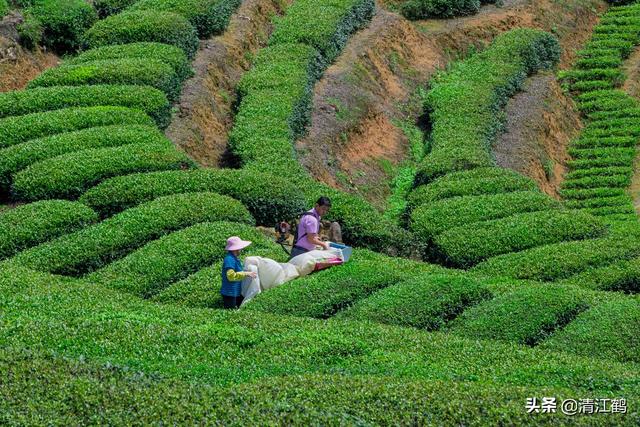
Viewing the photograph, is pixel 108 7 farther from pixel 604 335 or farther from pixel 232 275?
pixel 604 335

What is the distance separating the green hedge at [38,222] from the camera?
69.3 ft

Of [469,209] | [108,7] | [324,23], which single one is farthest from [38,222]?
[324,23]

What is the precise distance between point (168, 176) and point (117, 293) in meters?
4.61

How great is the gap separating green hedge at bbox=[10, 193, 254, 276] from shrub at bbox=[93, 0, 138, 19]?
11.1 meters

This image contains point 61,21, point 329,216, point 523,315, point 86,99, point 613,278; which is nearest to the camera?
point 523,315

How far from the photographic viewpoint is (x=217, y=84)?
99.7 ft

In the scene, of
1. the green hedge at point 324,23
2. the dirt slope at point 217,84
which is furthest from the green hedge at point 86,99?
the green hedge at point 324,23

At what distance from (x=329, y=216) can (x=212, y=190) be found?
8.58 feet

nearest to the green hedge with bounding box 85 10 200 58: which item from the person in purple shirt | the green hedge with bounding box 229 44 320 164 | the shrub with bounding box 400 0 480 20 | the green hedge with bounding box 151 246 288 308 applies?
the green hedge with bounding box 229 44 320 164

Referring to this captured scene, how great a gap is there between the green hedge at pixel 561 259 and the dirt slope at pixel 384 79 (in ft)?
19.2

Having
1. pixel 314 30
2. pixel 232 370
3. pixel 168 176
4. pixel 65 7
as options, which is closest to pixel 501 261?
pixel 168 176

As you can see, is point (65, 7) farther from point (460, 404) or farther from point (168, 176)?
point (460, 404)

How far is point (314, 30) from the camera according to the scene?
33.2m

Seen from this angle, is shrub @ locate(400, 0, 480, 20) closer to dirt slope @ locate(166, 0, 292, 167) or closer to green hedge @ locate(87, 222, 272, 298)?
dirt slope @ locate(166, 0, 292, 167)
